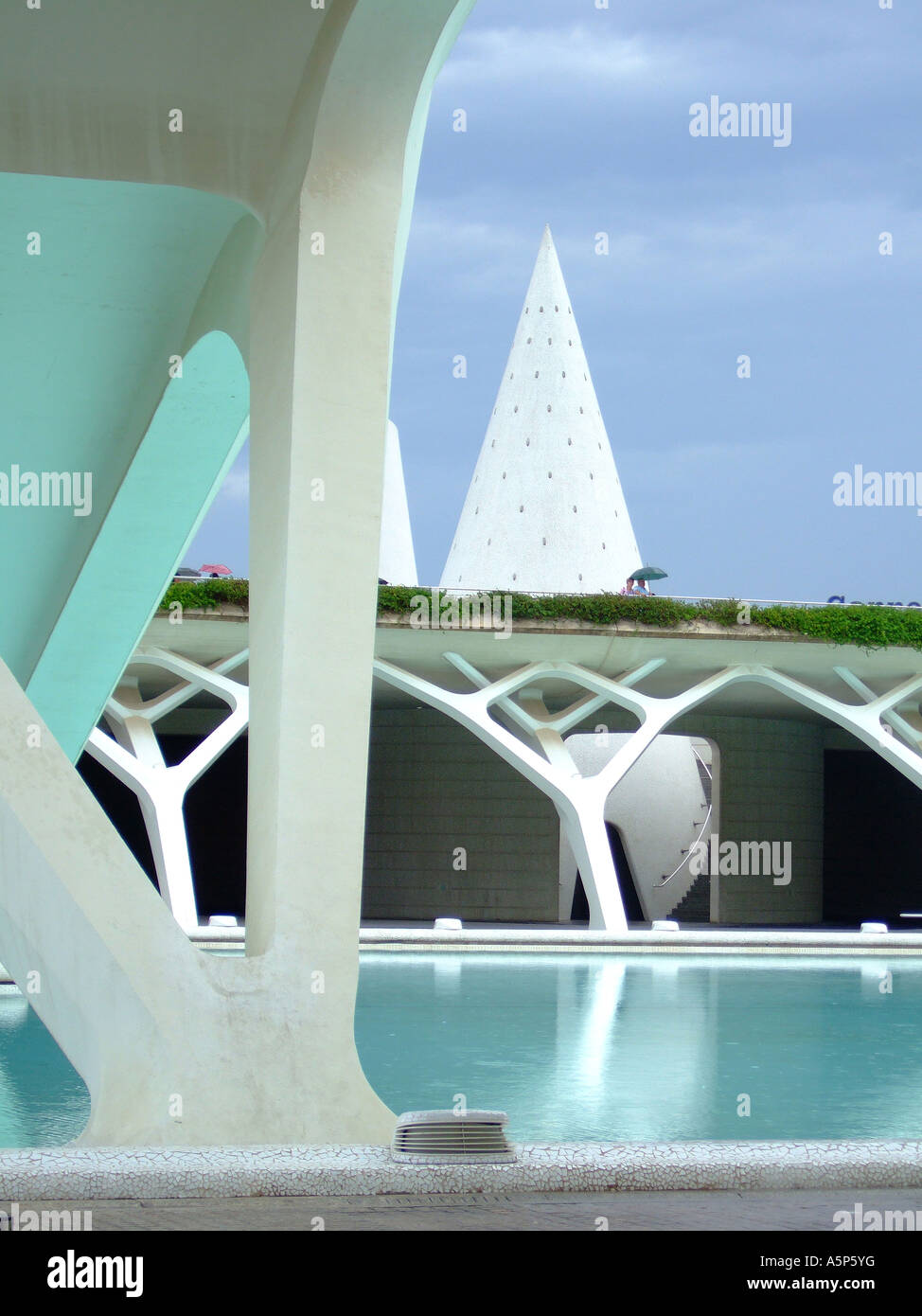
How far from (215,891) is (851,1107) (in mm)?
25764

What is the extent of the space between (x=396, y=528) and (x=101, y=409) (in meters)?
25.4

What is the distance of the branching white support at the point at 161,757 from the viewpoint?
20.4 meters

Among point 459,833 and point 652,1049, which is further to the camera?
point 459,833

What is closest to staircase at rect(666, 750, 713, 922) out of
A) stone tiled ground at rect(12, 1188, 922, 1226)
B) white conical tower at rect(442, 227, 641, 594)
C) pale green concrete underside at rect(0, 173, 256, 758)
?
white conical tower at rect(442, 227, 641, 594)

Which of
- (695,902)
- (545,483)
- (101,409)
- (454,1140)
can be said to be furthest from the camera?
(695,902)

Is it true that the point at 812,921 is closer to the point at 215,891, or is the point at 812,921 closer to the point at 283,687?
the point at 215,891

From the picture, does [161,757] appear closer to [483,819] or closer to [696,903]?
[483,819]

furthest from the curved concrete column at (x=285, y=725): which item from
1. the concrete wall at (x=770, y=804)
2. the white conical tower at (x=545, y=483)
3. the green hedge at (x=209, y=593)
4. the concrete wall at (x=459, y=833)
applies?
the concrete wall at (x=770, y=804)

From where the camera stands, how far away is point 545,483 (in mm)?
29859

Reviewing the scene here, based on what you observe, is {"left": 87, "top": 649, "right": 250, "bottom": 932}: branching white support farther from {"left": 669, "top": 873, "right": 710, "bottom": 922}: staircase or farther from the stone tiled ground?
the stone tiled ground

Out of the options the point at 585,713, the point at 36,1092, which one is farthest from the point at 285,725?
the point at 585,713

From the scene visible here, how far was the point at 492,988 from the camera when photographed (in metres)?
15.3

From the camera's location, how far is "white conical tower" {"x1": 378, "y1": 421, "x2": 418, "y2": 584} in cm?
3619
